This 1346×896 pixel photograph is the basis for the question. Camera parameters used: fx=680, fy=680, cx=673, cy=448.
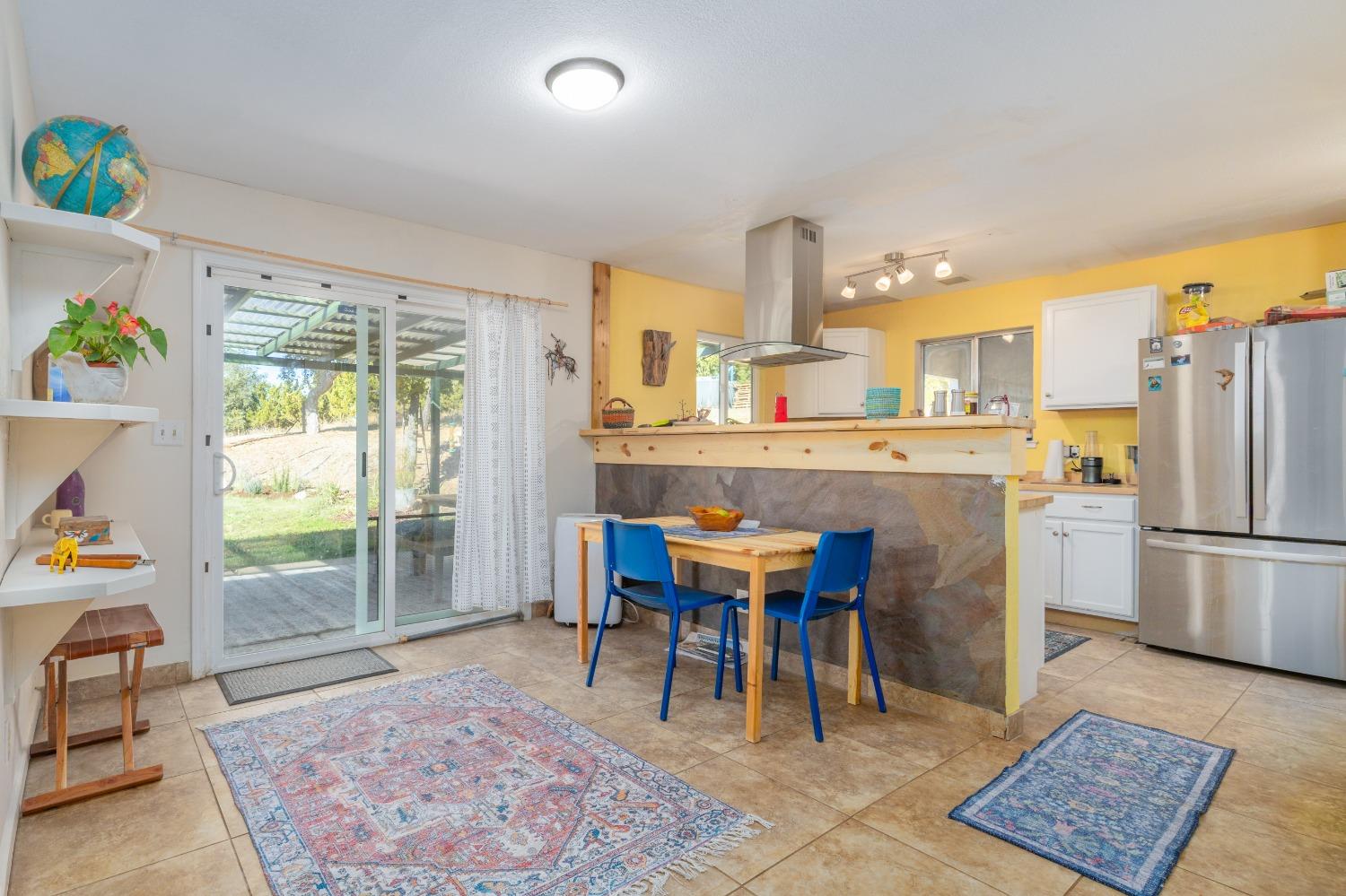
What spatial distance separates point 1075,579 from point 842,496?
2184 mm

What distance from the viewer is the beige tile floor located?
1758mm

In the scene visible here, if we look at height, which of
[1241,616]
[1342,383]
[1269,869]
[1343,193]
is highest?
[1343,193]

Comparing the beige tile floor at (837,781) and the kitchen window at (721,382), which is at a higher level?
the kitchen window at (721,382)

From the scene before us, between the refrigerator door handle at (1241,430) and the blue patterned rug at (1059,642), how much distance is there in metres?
1.08

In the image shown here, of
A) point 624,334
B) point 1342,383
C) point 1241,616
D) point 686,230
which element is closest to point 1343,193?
point 1342,383

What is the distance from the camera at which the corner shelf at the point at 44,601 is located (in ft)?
4.87

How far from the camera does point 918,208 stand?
3.75 meters

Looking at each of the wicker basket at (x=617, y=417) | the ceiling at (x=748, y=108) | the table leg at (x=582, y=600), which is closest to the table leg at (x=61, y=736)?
the table leg at (x=582, y=600)

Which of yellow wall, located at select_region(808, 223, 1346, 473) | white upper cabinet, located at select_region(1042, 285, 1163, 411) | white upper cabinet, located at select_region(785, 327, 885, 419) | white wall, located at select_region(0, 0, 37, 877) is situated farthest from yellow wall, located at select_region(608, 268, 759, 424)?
white wall, located at select_region(0, 0, 37, 877)

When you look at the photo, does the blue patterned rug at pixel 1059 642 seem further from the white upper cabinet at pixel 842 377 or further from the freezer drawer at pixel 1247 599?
the white upper cabinet at pixel 842 377

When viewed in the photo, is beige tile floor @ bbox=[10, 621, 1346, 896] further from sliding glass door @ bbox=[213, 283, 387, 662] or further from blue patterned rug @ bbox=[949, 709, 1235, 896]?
sliding glass door @ bbox=[213, 283, 387, 662]

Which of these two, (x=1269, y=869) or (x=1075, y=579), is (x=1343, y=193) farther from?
(x=1269, y=869)

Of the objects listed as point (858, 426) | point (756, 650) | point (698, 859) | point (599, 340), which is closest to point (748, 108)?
point (858, 426)

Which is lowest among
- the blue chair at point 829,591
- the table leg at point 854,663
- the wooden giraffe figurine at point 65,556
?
the table leg at point 854,663
